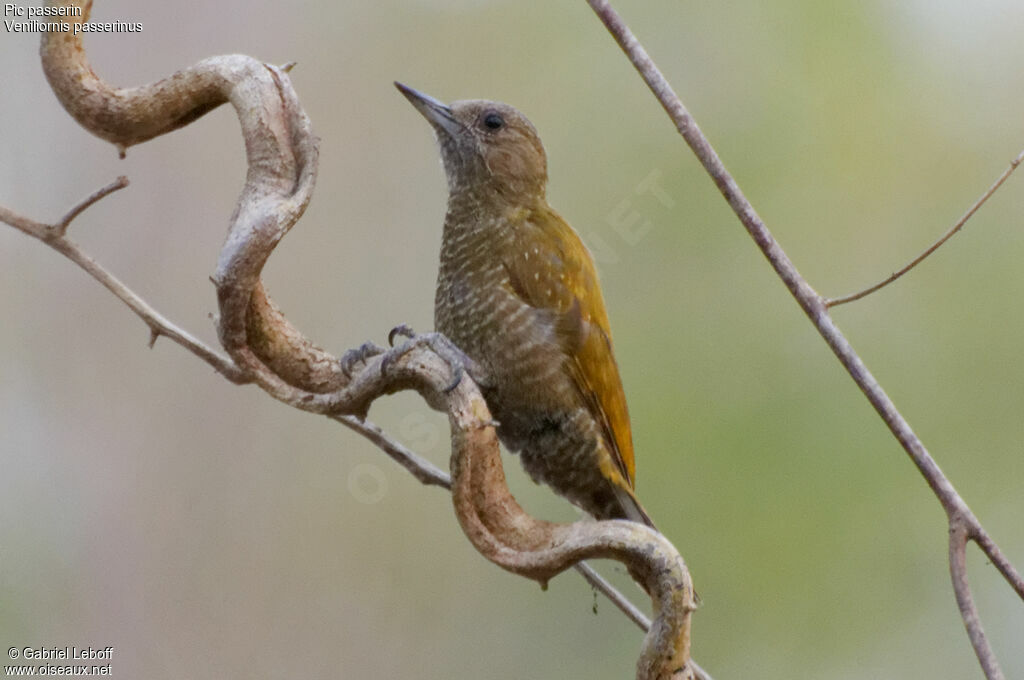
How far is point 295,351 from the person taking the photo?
1.30 meters

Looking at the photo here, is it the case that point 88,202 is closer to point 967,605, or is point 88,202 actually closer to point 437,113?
point 437,113

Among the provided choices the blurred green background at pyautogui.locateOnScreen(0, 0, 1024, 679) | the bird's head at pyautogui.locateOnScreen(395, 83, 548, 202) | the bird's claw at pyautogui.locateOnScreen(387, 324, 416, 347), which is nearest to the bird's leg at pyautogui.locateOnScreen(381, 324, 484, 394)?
the bird's claw at pyautogui.locateOnScreen(387, 324, 416, 347)

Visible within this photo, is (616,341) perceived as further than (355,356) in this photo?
Yes

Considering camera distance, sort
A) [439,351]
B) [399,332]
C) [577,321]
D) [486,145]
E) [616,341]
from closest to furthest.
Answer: [439,351] < [399,332] < [577,321] < [486,145] < [616,341]

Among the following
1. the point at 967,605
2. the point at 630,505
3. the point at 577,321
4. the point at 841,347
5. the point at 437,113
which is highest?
the point at 437,113

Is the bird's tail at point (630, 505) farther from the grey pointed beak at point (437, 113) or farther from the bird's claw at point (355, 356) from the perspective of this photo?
the grey pointed beak at point (437, 113)

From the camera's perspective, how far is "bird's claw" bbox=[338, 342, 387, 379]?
1.34m

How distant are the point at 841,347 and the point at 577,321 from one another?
2.56 ft

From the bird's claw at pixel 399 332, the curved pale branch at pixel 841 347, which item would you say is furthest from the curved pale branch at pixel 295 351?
the bird's claw at pixel 399 332

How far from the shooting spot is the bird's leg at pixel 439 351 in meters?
1.26

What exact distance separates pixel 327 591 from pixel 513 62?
1414 millimetres

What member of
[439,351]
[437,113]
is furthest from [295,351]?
[437,113]

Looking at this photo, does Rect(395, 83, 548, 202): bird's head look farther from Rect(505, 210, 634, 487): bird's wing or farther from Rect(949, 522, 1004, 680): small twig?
Rect(949, 522, 1004, 680): small twig

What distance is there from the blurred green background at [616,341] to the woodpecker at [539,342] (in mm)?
208
